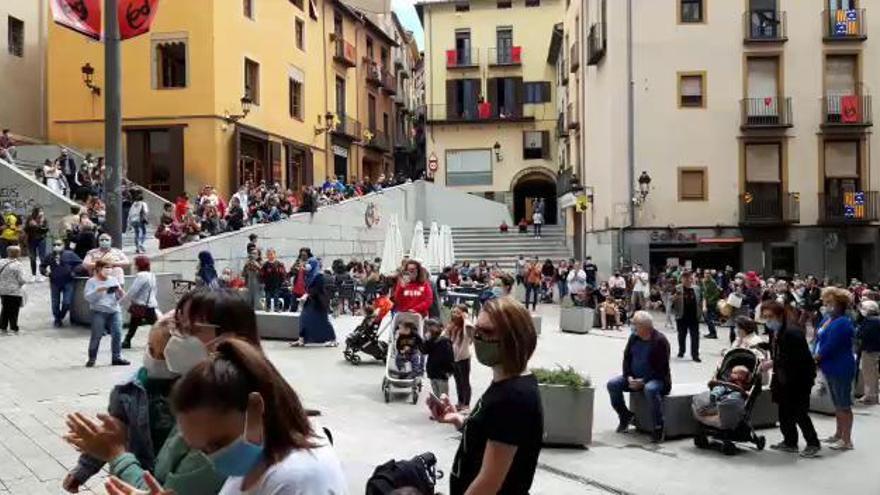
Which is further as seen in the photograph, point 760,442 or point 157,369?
Answer: point 760,442

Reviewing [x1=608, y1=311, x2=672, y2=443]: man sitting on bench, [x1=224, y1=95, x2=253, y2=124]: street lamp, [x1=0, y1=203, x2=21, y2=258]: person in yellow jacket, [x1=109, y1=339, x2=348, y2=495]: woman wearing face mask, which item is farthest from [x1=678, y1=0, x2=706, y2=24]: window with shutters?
[x1=109, y1=339, x2=348, y2=495]: woman wearing face mask

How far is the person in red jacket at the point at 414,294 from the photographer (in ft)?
A: 39.2

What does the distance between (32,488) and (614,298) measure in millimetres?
20288

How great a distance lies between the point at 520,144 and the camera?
52625 mm

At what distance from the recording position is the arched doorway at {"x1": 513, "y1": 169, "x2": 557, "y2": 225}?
53281 mm

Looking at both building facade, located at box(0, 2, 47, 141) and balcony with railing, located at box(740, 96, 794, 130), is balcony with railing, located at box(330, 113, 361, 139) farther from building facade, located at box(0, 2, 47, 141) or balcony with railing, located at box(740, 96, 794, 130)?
balcony with railing, located at box(740, 96, 794, 130)

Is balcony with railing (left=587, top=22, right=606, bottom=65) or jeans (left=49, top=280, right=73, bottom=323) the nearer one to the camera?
jeans (left=49, top=280, right=73, bottom=323)

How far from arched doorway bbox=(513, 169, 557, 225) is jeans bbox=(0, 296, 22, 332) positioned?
39.8 m

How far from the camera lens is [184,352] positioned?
339 cm

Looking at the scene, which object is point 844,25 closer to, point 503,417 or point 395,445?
point 395,445

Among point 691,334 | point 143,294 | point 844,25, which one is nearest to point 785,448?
point 691,334

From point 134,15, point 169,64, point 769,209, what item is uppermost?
point 169,64

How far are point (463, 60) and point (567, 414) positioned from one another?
152 feet

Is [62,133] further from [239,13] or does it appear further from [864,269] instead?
[864,269]
